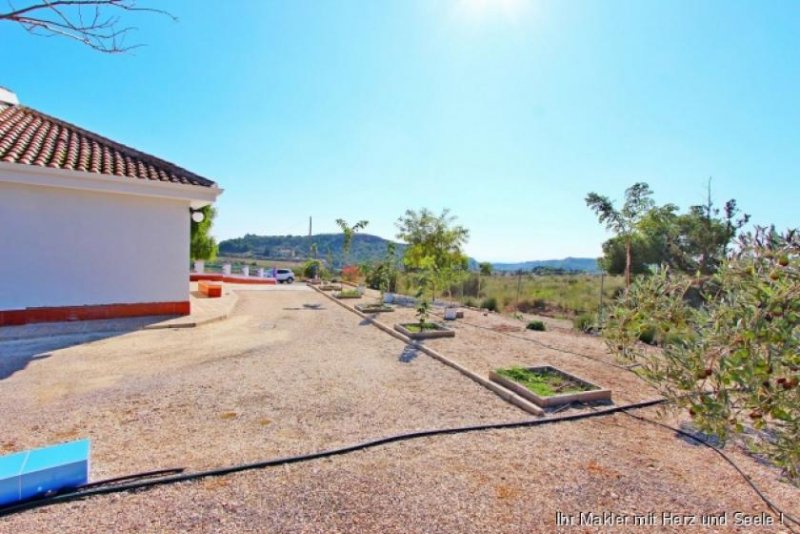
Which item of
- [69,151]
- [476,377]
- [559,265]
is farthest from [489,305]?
[559,265]

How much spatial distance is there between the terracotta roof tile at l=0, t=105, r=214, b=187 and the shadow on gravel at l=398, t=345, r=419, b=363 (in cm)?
622

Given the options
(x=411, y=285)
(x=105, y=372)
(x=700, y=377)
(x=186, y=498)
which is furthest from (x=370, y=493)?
(x=411, y=285)

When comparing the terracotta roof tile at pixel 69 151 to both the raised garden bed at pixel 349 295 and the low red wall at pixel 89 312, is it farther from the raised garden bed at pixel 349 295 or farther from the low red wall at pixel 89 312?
the raised garden bed at pixel 349 295

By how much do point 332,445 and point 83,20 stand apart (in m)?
3.55

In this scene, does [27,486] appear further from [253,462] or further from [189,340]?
[189,340]

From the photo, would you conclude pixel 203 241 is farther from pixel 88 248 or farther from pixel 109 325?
pixel 109 325

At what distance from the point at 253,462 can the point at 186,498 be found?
537mm

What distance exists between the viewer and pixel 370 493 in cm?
288

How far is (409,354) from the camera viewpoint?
7039mm

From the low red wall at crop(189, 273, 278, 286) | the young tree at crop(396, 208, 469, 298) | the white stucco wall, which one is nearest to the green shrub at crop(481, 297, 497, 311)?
the young tree at crop(396, 208, 469, 298)

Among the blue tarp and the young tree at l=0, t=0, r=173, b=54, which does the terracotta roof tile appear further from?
the blue tarp

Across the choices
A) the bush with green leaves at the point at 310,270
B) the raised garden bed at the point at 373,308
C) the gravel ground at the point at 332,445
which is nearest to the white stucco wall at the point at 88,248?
the gravel ground at the point at 332,445

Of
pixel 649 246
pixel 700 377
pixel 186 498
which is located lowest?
pixel 186 498

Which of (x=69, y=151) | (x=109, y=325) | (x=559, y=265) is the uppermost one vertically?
(x=69, y=151)
